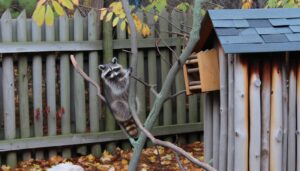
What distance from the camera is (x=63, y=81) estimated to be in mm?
6242

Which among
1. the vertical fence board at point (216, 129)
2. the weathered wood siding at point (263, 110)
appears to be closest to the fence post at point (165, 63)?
the vertical fence board at point (216, 129)

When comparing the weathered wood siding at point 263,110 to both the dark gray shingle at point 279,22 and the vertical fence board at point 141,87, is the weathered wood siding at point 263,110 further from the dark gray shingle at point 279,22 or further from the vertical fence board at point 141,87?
the vertical fence board at point 141,87

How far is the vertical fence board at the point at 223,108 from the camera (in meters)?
3.51

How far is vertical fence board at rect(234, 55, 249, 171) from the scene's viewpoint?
3.34 metres

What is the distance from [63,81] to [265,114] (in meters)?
3.33

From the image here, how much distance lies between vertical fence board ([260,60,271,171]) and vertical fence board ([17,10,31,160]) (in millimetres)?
3358

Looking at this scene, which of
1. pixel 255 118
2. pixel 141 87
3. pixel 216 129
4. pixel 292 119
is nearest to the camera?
pixel 255 118

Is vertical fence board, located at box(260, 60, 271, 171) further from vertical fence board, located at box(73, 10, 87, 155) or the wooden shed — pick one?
vertical fence board, located at box(73, 10, 87, 155)

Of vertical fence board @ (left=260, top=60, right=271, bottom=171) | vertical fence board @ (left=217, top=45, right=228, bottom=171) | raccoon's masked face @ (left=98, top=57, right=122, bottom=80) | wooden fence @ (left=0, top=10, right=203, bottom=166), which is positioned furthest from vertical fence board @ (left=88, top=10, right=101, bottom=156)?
vertical fence board @ (left=260, top=60, right=271, bottom=171)

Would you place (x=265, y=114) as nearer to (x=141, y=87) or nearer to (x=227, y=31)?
(x=227, y=31)

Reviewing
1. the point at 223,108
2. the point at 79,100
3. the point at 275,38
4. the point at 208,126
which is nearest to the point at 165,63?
the point at 79,100

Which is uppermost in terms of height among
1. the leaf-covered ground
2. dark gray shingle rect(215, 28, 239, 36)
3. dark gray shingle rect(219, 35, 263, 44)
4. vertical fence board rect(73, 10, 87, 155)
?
dark gray shingle rect(215, 28, 239, 36)

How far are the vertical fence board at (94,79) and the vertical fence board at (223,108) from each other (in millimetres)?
2857

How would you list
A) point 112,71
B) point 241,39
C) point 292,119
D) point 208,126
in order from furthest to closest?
point 112,71 < point 208,126 < point 292,119 < point 241,39
